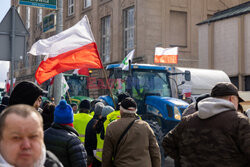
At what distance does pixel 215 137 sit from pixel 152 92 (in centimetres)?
949

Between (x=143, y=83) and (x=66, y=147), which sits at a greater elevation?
(x=143, y=83)

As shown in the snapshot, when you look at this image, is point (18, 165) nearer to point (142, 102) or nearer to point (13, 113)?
point (13, 113)

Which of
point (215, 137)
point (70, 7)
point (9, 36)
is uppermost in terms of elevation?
point (70, 7)

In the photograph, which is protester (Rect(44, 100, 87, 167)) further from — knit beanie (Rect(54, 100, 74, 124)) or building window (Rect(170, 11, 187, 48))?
building window (Rect(170, 11, 187, 48))

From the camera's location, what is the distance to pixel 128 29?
106 ft

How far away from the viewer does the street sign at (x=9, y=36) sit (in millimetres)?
6836

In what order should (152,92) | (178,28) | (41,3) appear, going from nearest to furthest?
(41,3) < (152,92) < (178,28)

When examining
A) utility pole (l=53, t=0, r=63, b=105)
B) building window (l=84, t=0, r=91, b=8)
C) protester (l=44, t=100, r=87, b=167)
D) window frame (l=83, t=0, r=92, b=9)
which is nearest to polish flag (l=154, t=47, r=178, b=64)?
utility pole (l=53, t=0, r=63, b=105)

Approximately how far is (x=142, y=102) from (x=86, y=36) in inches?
179

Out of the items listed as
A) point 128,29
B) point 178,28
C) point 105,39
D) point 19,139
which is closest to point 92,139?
point 19,139

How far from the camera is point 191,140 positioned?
13.8 ft

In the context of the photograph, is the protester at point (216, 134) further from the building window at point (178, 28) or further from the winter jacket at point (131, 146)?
the building window at point (178, 28)

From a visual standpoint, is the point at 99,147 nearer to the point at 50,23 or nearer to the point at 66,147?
the point at 66,147

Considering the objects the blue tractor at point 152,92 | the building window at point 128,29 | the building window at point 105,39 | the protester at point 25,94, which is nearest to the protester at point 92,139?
the protester at point 25,94
